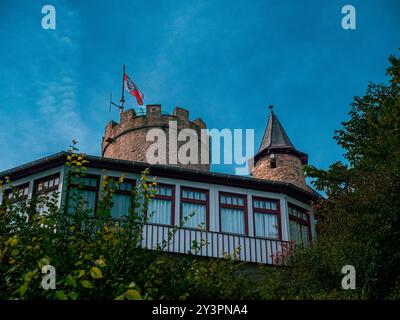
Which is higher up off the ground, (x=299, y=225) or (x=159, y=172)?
(x=159, y=172)

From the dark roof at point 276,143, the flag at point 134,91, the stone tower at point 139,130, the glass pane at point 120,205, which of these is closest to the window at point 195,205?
the glass pane at point 120,205

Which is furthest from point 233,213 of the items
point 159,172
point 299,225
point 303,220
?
point 303,220

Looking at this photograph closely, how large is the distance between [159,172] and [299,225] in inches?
220

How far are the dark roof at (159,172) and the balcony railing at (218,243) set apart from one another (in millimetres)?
2010

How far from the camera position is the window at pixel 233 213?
2022cm

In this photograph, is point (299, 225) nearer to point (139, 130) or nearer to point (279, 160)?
point (279, 160)

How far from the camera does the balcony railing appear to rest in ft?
62.4

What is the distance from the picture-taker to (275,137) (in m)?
30.3

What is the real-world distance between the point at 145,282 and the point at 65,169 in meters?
11.2
